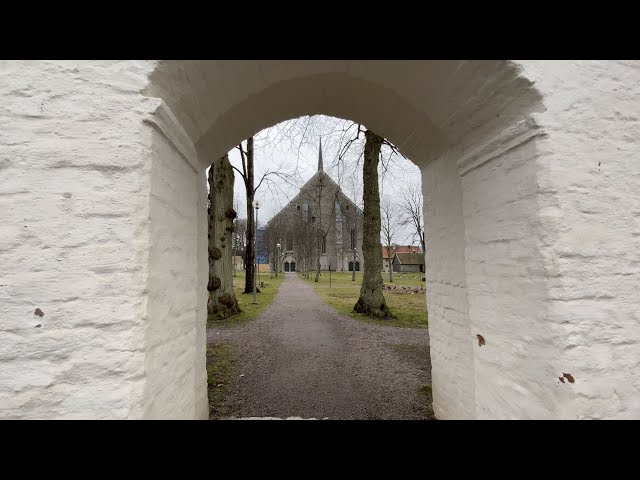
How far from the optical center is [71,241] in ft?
5.72

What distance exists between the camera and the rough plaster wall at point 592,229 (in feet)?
6.18

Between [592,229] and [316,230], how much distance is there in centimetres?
3561

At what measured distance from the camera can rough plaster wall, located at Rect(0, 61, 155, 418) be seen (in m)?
1.70

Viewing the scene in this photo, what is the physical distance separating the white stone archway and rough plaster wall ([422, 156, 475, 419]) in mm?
485

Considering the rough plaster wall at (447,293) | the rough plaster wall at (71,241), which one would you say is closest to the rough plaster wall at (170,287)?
the rough plaster wall at (71,241)

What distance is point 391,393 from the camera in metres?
4.69

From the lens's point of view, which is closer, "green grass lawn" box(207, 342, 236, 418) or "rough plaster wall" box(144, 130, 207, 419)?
"rough plaster wall" box(144, 130, 207, 419)

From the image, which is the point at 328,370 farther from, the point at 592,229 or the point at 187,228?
the point at 592,229

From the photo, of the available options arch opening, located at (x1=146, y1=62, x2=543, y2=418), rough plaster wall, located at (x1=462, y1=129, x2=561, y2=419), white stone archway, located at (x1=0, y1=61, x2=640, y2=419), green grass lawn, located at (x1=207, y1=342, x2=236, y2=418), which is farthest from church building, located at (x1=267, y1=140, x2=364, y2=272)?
white stone archway, located at (x1=0, y1=61, x2=640, y2=419)

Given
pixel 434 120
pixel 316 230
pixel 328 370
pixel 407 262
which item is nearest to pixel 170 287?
pixel 434 120

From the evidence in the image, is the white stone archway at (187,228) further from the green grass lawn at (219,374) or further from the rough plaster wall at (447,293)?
the green grass lawn at (219,374)

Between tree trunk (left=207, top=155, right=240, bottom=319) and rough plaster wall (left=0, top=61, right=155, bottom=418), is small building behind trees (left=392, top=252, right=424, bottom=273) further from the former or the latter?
rough plaster wall (left=0, top=61, right=155, bottom=418)
